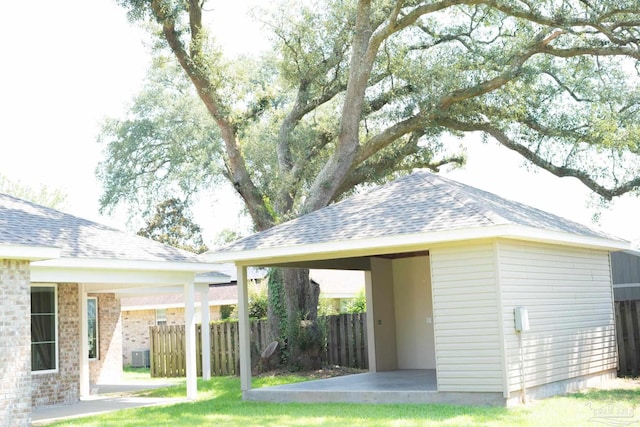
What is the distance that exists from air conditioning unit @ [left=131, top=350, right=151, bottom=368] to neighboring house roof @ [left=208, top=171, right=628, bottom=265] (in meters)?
16.4

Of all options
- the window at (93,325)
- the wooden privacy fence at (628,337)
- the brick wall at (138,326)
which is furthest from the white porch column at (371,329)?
the brick wall at (138,326)

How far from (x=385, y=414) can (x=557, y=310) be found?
4.09 m

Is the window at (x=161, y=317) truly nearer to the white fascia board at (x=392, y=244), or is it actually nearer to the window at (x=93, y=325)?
the window at (x=93, y=325)

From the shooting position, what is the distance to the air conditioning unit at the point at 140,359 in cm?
3002

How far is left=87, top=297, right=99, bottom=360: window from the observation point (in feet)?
65.4

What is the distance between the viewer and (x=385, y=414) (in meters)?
11.7

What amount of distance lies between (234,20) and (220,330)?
28.2 ft

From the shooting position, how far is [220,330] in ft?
74.3

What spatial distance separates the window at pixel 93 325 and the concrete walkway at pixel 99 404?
112 centimetres

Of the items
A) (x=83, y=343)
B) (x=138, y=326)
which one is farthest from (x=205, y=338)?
(x=138, y=326)

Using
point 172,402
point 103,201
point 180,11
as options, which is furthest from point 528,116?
point 103,201

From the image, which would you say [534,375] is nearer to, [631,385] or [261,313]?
[631,385]

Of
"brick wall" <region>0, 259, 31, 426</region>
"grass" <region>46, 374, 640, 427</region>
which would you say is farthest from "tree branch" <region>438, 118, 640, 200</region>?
"brick wall" <region>0, 259, 31, 426</region>

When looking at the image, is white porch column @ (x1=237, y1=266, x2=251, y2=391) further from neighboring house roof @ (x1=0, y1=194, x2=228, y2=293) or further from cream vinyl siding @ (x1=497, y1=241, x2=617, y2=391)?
cream vinyl siding @ (x1=497, y1=241, x2=617, y2=391)
